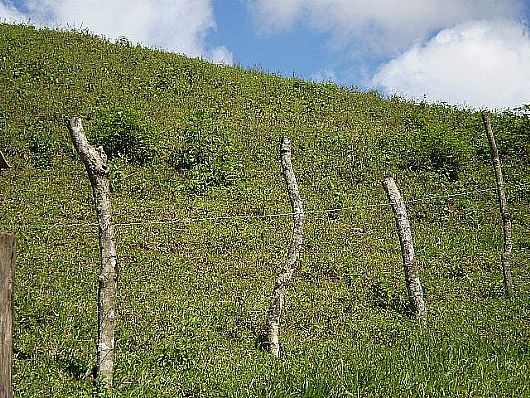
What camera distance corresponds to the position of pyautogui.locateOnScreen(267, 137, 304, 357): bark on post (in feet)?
27.0

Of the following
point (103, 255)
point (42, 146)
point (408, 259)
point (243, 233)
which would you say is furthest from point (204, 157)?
point (103, 255)

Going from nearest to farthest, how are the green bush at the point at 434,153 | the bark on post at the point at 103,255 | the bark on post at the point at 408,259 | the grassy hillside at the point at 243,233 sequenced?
the bark on post at the point at 103,255 → the grassy hillside at the point at 243,233 → the bark on post at the point at 408,259 → the green bush at the point at 434,153

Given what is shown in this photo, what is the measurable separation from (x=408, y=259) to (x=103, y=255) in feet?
19.1

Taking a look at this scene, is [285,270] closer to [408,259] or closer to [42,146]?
[408,259]

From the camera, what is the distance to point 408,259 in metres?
10.5

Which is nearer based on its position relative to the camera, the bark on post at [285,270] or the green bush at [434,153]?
the bark on post at [285,270]

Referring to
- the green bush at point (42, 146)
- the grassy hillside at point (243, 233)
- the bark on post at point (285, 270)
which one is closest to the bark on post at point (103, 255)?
the grassy hillside at point (243, 233)

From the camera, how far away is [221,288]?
10695mm

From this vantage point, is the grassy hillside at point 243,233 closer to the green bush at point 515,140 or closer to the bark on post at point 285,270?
the green bush at point 515,140

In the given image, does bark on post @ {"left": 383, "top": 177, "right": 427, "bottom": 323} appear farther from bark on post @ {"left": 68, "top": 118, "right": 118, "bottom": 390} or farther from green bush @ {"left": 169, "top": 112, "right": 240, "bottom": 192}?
green bush @ {"left": 169, "top": 112, "right": 240, "bottom": 192}

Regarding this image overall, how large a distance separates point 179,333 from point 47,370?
6.54 ft

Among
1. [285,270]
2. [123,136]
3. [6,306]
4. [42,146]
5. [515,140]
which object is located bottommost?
[6,306]

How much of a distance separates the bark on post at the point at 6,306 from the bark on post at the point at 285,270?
577 centimetres

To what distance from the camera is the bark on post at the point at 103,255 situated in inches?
252
